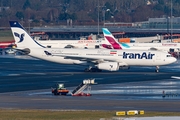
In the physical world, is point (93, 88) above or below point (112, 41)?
below

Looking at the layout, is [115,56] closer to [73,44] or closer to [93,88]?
[93,88]

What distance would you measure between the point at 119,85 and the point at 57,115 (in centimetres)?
2250

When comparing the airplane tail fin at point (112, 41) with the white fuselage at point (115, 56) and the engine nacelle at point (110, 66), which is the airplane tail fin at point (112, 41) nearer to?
the white fuselage at point (115, 56)

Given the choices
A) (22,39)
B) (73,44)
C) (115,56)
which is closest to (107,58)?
(115,56)

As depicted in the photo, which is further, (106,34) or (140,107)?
(106,34)

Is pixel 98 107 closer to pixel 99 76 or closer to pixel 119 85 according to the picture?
pixel 119 85

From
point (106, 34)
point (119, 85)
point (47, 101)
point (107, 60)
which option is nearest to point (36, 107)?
point (47, 101)

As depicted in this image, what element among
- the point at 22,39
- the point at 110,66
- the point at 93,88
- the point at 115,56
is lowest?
the point at 93,88

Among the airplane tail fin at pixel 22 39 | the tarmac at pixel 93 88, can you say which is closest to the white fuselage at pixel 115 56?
the tarmac at pixel 93 88

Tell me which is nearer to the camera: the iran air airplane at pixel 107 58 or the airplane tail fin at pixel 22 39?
the iran air airplane at pixel 107 58

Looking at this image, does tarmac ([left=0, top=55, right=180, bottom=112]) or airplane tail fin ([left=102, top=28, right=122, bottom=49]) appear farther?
Result: airplane tail fin ([left=102, top=28, right=122, bottom=49])

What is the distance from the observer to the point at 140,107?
47.4 m

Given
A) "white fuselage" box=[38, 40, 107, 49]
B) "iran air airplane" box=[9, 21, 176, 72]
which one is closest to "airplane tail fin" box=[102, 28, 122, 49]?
"white fuselage" box=[38, 40, 107, 49]

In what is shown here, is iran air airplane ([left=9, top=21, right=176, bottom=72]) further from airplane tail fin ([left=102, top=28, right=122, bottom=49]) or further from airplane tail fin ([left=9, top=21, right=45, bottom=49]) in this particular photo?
airplane tail fin ([left=102, top=28, right=122, bottom=49])
